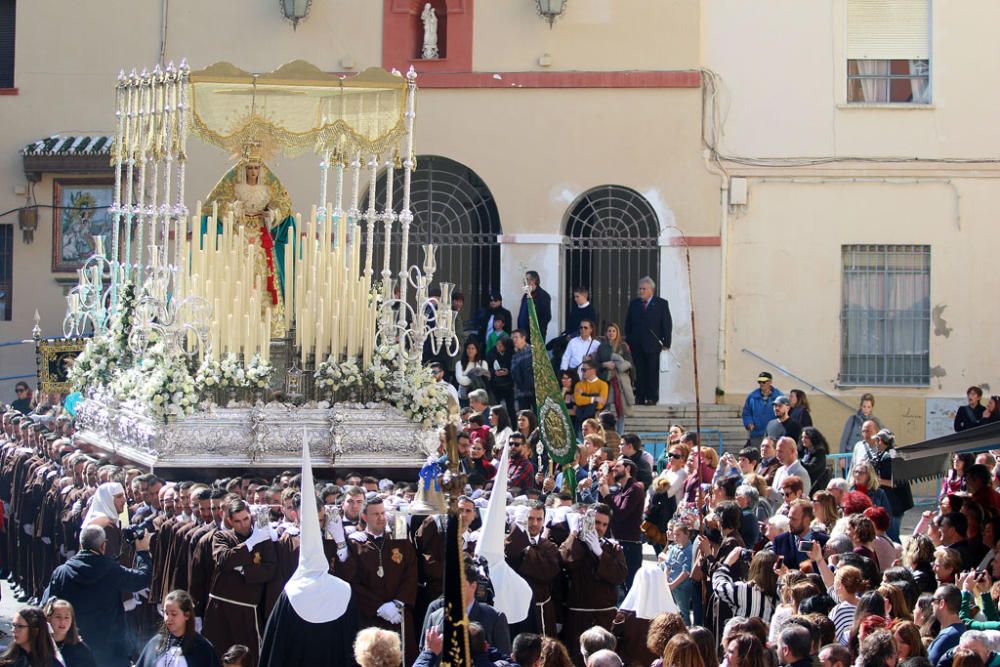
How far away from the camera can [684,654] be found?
7.78m

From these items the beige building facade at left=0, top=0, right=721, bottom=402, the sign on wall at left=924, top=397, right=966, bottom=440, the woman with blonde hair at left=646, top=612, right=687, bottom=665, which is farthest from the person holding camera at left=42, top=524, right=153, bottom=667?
the sign on wall at left=924, top=397, right=966, bottom=440

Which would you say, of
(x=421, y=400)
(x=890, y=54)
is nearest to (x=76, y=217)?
(x=421, y=400)

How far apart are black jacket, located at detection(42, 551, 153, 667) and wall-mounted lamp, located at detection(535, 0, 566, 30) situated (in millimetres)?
12818

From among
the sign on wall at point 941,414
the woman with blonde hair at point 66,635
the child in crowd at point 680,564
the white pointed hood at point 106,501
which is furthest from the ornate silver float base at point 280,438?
the sign on wall at point 941,414

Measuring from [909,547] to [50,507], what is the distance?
7.65m

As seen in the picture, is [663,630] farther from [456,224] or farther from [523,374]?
[456,224]

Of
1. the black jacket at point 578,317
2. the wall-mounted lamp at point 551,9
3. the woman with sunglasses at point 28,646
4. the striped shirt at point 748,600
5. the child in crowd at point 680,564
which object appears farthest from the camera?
the wall-mounted lamp at point 551,9

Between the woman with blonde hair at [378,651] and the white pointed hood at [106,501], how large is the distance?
465 centimetres

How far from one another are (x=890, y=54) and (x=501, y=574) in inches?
550

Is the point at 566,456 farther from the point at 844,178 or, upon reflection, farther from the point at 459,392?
the point at 844,178

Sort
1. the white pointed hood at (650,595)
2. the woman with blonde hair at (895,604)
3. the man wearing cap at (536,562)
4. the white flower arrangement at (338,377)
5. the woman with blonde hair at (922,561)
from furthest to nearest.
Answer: the white flower arrangement at (338,377) < the man wearing cap at (536,562) < the white pointed hood at (650,595) < the woman with blonde hair at (922,561) < the woman with blonde hair at (895,604)

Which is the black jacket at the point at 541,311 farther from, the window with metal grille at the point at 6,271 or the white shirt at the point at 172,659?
the white shirt at the point at 172,659

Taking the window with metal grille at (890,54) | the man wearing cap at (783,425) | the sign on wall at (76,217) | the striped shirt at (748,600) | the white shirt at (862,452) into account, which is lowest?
the striped shirt at (748,600)

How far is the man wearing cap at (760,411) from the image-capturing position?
18.5 meters
